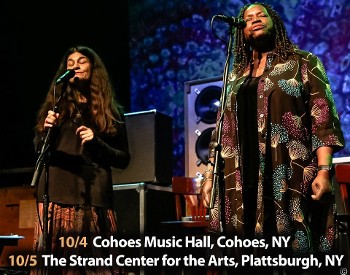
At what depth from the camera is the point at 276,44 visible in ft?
7.82

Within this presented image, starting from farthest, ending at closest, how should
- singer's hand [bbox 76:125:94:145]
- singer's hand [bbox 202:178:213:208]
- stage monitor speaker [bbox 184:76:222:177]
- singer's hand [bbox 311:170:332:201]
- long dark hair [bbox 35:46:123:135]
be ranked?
1. stage monitor speaker [bbox 184:76:222:177]
2. long dark hair [bbox 35:46:123:135]
3. singer's hand [bbox 76:125:94:145]
4. singer's hand [bbox 202:178:213:208]
5. singer's hand [bbox 311:170:332:201]

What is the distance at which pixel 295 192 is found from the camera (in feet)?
6.94

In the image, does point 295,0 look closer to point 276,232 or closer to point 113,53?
point 113,53

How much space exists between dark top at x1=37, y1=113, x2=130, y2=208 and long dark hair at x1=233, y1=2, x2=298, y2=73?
2.40 feet

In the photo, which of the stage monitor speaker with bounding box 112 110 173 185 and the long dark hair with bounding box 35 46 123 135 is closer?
the long dark hair with bounding box 35 46 123 135

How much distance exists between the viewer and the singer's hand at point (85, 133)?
8.34 feet

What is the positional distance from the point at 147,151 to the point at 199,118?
0.78 m

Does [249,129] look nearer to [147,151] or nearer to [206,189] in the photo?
[206,189]

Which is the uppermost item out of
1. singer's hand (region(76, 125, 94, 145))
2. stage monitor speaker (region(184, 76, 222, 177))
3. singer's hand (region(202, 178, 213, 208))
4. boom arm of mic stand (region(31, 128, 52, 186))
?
stage monitor speaker (region(184, 76, 222, 177))

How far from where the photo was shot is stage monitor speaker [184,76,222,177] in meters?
4.91

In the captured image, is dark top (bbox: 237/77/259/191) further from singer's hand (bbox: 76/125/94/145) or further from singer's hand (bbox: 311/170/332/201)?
singer's hand (bbox: 76/125/94/145)

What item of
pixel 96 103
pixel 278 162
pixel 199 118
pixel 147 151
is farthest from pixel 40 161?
pixel 199 118

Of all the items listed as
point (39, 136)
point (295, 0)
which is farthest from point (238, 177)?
point (295, 0)

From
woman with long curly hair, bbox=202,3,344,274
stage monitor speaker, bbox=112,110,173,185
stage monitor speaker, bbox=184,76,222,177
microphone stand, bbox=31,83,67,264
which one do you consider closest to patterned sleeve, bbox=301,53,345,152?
woman with long curly hair, bbox=202,3,344,274
